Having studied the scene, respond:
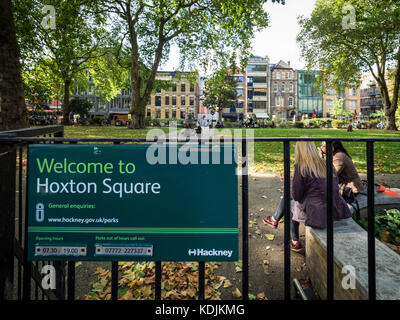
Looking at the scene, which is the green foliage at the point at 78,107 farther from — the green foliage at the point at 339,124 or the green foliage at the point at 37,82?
the green foliage at the point at 339,124

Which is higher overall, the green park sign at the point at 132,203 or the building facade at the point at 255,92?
the building facade at the point at 255,92

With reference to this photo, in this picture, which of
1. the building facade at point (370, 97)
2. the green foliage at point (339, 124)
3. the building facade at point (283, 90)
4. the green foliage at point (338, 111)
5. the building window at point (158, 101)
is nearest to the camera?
the green foliage at point (339, 124)

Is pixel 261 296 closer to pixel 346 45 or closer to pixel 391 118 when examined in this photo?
pixel 346 45

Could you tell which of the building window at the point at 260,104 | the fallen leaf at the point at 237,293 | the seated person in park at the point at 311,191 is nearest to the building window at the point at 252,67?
the building window at the point at 260,104

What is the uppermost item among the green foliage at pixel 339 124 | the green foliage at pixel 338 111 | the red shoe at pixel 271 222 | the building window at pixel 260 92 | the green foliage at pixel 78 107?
the building window at pixel 260 92

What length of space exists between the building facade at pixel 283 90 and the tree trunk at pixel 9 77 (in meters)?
64.7

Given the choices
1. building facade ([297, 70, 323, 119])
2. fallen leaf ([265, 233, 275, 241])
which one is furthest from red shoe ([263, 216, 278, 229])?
building facade ([297, 70, 323, 119])

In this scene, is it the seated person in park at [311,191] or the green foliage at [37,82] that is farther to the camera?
the green foliage at [37,82]

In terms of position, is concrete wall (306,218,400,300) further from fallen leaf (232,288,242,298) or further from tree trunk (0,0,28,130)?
Answer: tree trunk (0,0,28,130)

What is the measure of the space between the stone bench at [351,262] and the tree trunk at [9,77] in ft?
31.8

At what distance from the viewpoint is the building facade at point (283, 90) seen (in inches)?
2670

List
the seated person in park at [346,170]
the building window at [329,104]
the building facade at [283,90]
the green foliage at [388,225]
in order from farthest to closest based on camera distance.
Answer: the building window at [329,104], the building facade at [283,90], the seated person in park at [346,170], the green foliage at [388,225]

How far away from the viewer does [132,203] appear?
1841mm

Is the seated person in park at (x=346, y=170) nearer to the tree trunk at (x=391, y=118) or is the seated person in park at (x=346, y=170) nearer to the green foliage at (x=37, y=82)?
the green foliage at (x=37, y=82)
